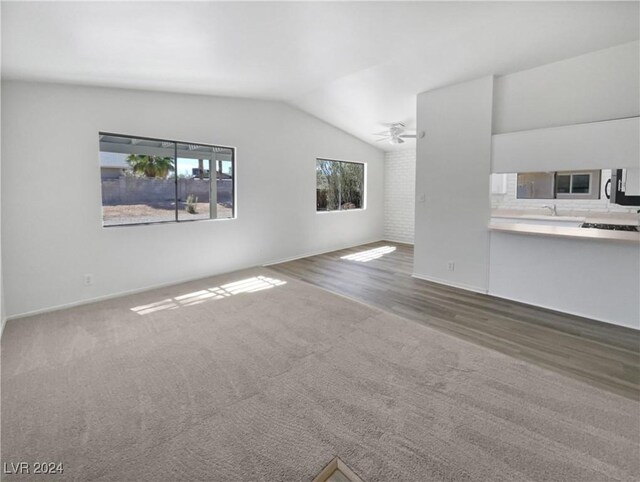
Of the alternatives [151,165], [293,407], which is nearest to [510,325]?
[293,407]

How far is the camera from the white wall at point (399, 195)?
7.83 metres

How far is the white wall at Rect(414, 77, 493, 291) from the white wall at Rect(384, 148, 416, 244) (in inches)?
119

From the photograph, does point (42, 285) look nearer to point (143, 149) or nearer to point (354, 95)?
point (143, 149)

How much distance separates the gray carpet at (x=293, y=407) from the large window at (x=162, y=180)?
1.73 metres

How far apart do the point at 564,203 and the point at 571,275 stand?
198 cm

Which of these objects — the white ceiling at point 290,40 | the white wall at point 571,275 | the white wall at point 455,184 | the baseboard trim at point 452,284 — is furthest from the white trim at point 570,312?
the white ceiling at point 290,40

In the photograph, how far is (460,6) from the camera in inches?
104

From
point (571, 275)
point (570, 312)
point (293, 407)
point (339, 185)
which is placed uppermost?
point (339, 185)

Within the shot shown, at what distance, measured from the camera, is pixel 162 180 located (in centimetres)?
464

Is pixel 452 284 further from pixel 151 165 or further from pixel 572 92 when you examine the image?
pixel 151 165

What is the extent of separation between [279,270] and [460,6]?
4206 millimetres

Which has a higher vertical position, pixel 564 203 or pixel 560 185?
pixel 560 185

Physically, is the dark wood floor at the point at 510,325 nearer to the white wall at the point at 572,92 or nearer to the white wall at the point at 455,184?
the white wall at the point at 455,184

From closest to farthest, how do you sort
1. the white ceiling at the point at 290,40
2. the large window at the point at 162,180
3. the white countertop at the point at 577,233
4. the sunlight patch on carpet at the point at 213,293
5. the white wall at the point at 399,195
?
1. the white ceiling at the point at 290,40
2. the white countertop at the point at 577,233
3. the sunlight patch on carpet at the point at 213,293
4. the large window at the point at 162,180
5. the white wall at the point at 399,195
